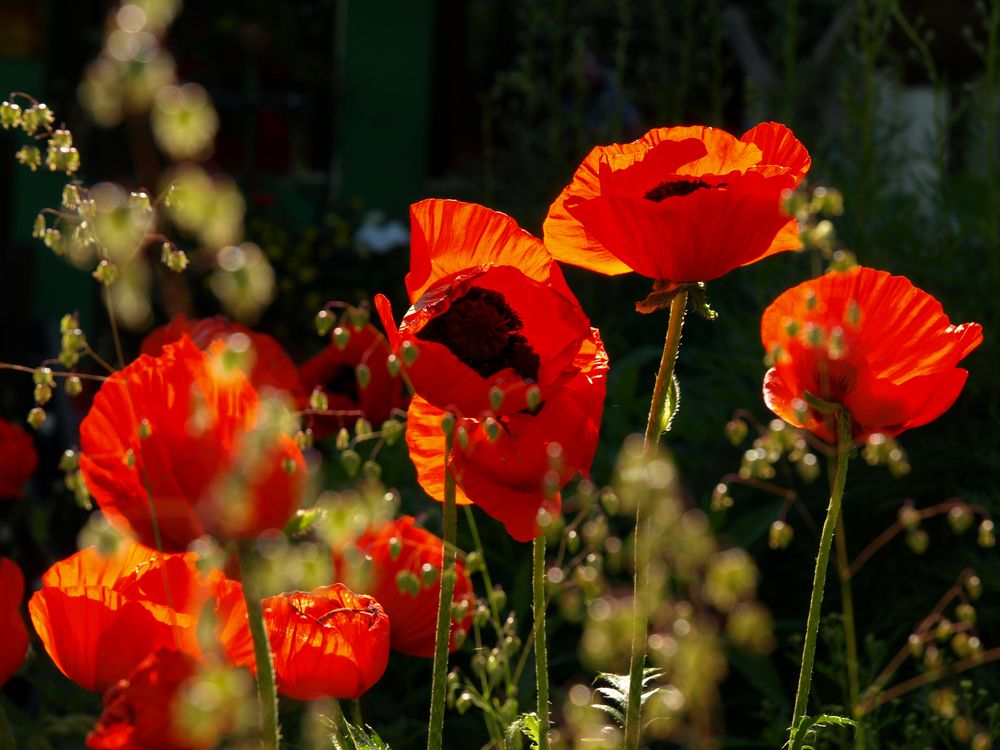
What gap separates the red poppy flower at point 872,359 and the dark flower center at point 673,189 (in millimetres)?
93

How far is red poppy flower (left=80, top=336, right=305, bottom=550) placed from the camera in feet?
2.23

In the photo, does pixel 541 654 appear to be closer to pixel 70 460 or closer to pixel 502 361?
pixel 502 361

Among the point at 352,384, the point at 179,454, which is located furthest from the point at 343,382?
the point at 179,454

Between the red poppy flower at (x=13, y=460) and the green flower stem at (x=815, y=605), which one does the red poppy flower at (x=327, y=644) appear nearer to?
the green flower stem at (x=815, y=605)

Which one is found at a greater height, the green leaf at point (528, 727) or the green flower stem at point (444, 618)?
the green flower stem at point (444, 618)

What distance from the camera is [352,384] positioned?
1.71 m

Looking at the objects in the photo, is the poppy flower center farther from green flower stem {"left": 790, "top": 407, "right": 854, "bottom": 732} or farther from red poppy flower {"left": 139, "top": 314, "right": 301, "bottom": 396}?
red poppy flower {"left": 139, "top": 314, "right": 301, "bottom": 396}

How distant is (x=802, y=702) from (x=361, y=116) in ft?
18.8

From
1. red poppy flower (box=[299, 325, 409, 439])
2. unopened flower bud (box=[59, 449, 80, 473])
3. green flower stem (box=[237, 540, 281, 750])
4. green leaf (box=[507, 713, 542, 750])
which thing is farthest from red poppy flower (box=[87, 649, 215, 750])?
red poppy flower (box=[299, 325, 409, 439])

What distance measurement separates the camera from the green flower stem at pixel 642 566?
805 mm

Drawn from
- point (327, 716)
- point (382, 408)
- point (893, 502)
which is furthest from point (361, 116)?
point (327, 716)

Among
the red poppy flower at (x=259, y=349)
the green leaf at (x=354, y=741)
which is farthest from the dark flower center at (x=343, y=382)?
the green leaf at (x=354, y=741)

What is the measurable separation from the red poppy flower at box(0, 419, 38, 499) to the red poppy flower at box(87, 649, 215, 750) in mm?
991

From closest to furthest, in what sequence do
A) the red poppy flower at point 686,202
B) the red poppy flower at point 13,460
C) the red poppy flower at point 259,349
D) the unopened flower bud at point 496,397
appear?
the unopened flower bud at point 496,397 < the red poppy flower at point 686,202 < the red poppy flower at point 259,349 < the red poppy flower at point 13,460
